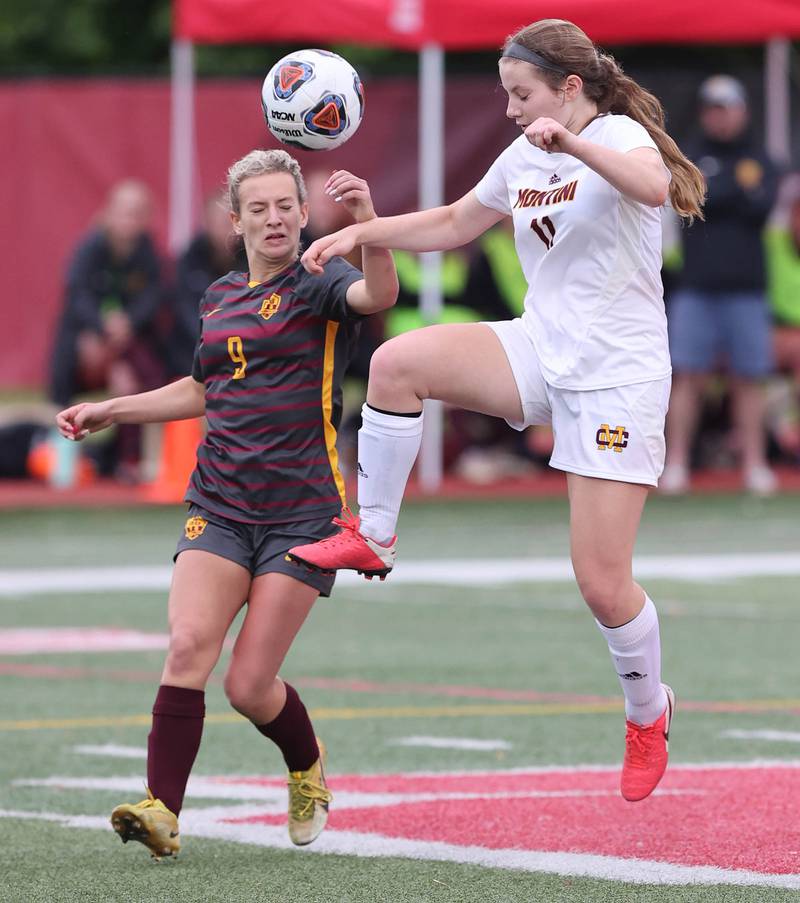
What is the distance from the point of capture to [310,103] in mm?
6129

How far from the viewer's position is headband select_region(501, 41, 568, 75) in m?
5.80

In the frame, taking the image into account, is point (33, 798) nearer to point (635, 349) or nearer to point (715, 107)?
point (635, 349)

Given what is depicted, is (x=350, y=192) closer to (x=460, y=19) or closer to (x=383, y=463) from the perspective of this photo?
(x=383, y=463)

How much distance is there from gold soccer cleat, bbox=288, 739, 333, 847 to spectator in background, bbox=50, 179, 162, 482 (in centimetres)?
1050

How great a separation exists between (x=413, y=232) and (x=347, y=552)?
1.00 meters

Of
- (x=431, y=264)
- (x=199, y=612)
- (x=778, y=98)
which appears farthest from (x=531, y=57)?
(x=778, y=98)

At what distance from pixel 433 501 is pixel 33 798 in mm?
9528

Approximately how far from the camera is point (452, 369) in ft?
19.8

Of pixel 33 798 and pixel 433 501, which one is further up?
pixel 33 798

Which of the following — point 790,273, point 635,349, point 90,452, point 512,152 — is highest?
point 512,152

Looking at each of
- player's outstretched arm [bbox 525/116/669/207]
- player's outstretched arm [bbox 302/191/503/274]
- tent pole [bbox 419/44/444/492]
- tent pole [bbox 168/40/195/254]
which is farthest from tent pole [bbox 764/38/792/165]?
player's outstretched arm [bbox 525/116/669/207]

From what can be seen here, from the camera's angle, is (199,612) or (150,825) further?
(199,612)

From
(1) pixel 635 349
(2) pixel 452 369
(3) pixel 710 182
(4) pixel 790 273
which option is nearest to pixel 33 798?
(2) pixel 452 369

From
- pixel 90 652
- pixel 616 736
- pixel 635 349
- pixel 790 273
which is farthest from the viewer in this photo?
pixel 790 273
